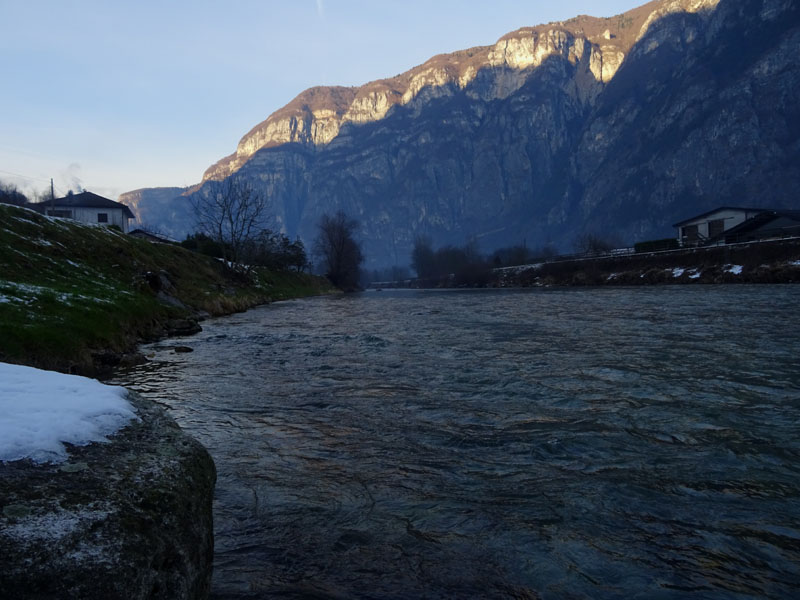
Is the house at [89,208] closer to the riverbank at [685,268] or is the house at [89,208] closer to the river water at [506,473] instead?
the riverbank at [685,268]

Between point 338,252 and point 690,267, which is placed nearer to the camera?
point 690,267

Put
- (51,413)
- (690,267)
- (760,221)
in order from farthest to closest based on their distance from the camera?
1. (760,221)
2. (690,267)
3. (51,413)

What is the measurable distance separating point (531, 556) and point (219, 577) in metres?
2.96

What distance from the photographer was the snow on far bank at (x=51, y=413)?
3.76m

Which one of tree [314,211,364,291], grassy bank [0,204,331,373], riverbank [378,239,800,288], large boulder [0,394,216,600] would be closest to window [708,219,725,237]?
riverbank [378,239,800,288]

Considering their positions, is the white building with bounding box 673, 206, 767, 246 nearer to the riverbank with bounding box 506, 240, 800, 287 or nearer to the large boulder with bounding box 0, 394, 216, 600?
the riverbank with bounding box 506, 240, 800, 287

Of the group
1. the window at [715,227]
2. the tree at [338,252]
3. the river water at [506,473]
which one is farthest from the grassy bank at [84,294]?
the window at [715,227]

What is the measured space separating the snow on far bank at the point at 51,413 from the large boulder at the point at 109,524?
167 millimetres

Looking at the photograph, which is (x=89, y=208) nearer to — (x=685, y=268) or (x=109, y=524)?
(x=685, y=268)

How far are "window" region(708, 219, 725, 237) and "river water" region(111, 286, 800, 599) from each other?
276ft

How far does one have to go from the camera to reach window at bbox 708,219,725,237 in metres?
86.1

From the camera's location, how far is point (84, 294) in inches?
771

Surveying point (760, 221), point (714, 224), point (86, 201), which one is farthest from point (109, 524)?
point (714, 224)

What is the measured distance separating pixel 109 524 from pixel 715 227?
10211cm
